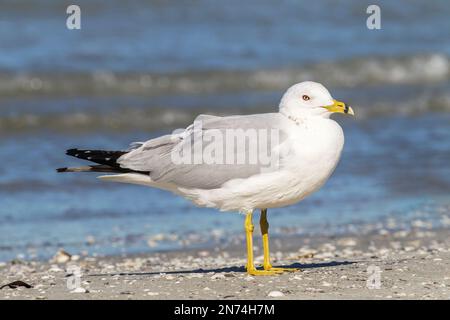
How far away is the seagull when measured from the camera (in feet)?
20.6

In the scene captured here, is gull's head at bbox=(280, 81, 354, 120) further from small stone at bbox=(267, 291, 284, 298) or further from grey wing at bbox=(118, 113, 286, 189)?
small stone at bbox=(267, 291, 284, 298)

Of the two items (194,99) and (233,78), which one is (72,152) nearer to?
(194,99)

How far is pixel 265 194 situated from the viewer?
637 cm

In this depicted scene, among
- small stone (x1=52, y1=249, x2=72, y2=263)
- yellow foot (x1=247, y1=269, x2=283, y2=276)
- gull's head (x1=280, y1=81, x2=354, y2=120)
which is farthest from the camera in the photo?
small stone (x1=52, y1=249, x2=72, y2=263)

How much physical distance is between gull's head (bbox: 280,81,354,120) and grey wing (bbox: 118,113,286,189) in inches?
5.3

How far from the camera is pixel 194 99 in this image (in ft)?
54.3

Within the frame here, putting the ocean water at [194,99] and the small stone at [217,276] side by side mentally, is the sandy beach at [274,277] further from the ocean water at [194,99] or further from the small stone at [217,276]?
the ocean water at [194,99]

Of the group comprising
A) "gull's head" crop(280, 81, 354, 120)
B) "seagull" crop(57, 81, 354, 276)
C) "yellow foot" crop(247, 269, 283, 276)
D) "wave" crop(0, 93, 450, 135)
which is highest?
"wave" crop(0, 93, 450, 135)

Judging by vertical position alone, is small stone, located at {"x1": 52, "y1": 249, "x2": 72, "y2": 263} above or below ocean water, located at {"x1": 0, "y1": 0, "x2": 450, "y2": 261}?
below

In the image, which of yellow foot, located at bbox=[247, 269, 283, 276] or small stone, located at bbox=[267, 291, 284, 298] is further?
yellow foot, located at bbox=[247, 269, 283, 276]

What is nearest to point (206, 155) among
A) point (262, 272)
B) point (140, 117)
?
point (262, 272)

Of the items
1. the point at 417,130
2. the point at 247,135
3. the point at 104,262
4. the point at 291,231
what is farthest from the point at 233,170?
the point at 417,130

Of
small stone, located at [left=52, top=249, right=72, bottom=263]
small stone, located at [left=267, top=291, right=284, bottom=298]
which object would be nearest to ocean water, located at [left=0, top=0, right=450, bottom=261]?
small stone, located at [left=52, top=249, right=72, bottom=263]
